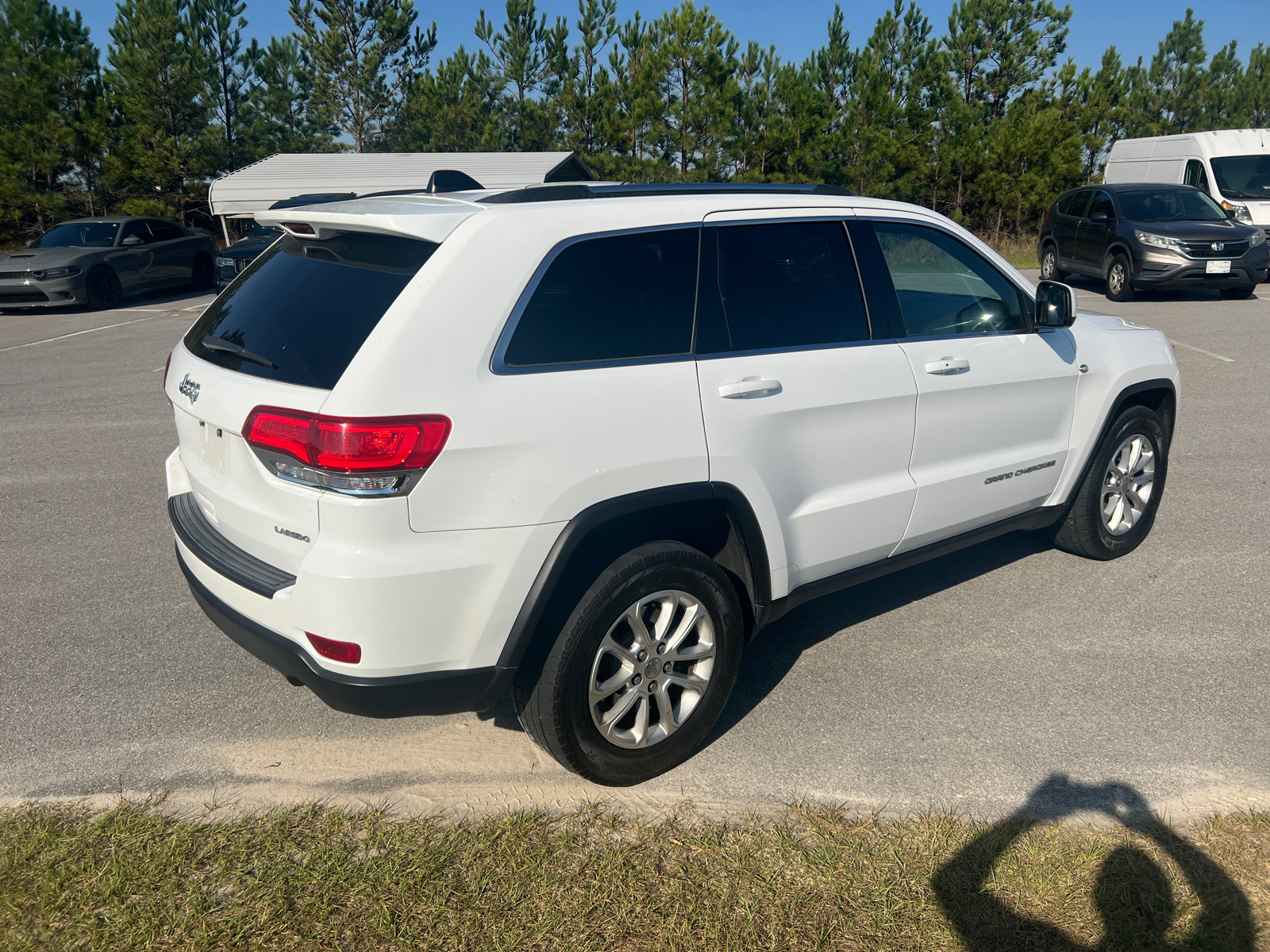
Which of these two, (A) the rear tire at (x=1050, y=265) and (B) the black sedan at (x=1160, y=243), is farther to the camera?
(A) the rear tire at (x=1050, y=265)

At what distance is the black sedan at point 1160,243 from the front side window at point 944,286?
12.9m

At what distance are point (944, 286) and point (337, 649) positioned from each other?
3.01 meters

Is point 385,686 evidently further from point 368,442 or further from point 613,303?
point 613,303

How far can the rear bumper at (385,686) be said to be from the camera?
282 cm

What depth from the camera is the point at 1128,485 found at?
5160 mm

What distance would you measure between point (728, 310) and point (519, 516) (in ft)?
3.60

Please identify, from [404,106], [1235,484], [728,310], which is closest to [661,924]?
[728,310]

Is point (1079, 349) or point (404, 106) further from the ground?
point (404, 106)

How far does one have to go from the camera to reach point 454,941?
2.61m

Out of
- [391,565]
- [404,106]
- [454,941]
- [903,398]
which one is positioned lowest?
[454,941]

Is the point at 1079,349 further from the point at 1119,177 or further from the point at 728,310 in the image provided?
the point at 1119,177

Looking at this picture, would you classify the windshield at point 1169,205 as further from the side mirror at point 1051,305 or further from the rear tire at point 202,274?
the rear tire at point 202,274

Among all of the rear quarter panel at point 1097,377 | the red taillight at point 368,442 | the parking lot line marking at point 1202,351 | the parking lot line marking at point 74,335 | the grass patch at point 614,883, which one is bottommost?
the parking lot line marking at point 74,335

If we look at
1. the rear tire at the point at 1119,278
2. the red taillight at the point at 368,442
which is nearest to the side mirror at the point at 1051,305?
the red taillight at the point at 368,442
